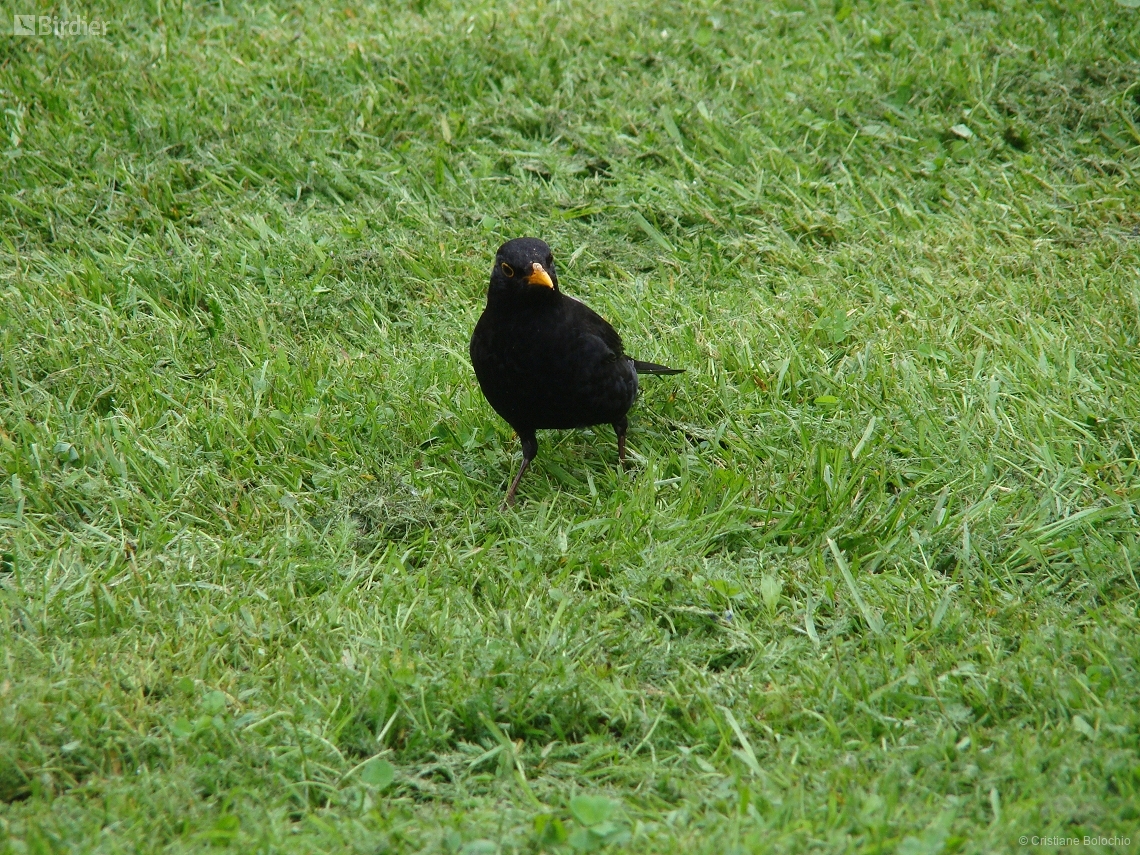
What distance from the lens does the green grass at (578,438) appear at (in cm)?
279

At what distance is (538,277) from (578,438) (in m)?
1.00

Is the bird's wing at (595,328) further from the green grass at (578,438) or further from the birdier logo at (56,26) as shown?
the birdier logo at (56,26)

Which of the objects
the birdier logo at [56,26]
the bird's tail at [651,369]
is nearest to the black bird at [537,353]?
the bird's tail at [651,369]

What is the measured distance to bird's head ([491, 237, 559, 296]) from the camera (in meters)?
3.85

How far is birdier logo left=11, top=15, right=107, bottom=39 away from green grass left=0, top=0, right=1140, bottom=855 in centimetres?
21

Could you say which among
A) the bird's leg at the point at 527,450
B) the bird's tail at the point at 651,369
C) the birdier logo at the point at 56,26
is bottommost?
the bird's leg at the point at 527,450

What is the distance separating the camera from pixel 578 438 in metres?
4.62

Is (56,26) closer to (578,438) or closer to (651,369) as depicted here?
(578,438)

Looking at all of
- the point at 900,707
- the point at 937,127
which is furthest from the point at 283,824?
the point at 937,127

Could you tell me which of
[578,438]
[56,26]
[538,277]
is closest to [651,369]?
[578,438]

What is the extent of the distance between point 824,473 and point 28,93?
5.19 meters

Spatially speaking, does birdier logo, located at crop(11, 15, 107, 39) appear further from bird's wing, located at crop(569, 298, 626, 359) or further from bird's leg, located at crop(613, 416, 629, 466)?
bird's leg, located at crop(613, 416, 629, 466)

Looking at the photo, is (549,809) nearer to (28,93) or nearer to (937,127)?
(937,127)

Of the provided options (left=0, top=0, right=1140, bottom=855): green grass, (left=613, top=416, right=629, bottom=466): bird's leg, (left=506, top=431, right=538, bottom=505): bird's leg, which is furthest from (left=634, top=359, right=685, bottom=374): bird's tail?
(left=506, top=431, right=538, bottom=505): bird's leg
